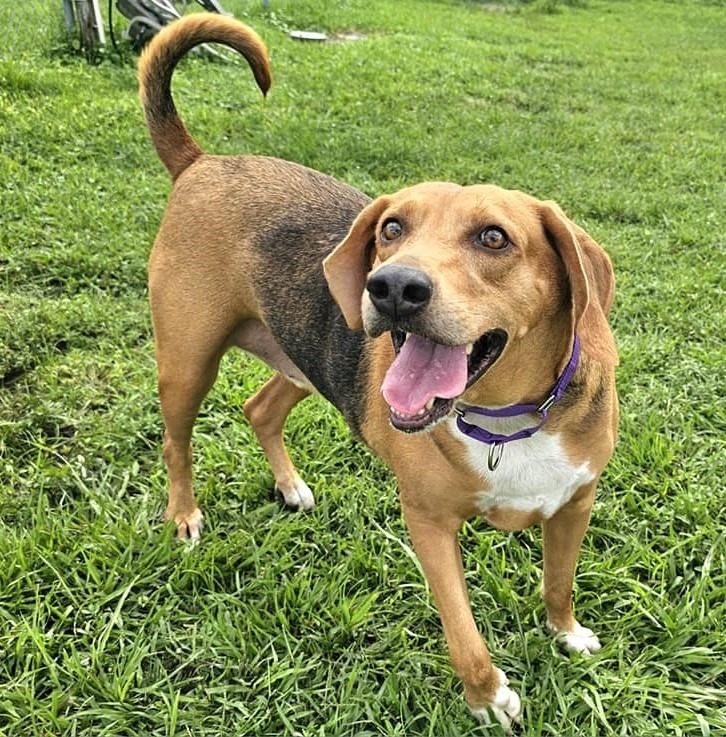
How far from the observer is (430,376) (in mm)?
2102

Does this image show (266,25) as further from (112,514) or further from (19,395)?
(112,514)

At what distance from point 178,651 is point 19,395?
6.15 ft

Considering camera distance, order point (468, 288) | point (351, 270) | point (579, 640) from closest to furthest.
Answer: point (468, 288), point (351, 270), point (579, 640)

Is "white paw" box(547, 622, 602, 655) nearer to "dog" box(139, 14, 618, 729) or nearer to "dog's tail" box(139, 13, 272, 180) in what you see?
"dog" box(139, 14, 618, 729)

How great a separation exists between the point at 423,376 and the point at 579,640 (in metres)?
1.44

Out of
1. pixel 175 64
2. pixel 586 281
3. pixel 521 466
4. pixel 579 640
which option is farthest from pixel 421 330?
pixel 175 64

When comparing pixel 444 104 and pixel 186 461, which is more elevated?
pixel 186 461

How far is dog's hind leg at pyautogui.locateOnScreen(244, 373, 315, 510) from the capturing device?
3.59 m

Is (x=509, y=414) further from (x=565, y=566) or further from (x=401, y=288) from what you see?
(x=565, y=566)

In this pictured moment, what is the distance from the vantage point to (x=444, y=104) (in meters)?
10.0

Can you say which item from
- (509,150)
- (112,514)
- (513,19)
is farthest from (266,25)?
(112,514)

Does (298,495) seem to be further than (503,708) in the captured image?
Yes

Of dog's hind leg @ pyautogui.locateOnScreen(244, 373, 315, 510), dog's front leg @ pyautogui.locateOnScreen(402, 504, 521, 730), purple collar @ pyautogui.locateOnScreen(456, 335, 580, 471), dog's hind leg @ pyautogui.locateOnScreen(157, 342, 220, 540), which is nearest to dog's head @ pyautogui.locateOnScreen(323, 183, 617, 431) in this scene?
purple collar @ pyautogui.locateOnScreen(456, 335, 580, 471)

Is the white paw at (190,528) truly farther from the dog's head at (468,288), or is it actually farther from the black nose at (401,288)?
the black nose at (401,288)
